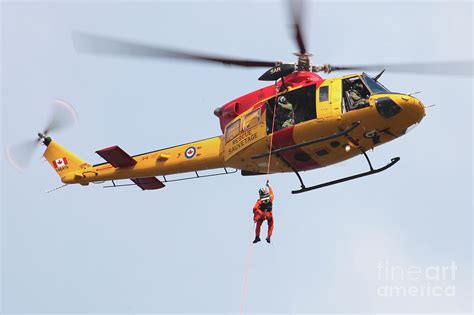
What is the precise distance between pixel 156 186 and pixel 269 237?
387cm

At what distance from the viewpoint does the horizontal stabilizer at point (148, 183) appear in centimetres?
1827

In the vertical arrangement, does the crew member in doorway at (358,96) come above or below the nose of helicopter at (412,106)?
above

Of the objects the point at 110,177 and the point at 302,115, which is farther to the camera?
the point at 110,177

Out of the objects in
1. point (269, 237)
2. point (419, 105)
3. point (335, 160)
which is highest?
point (419, 105)

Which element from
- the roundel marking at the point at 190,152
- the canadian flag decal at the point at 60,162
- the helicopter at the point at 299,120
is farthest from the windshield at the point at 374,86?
the canadian flag decal at the point at 60,162

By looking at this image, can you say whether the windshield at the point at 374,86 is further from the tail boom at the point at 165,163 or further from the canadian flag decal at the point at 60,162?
the canadian flag decal at the point at 60,162

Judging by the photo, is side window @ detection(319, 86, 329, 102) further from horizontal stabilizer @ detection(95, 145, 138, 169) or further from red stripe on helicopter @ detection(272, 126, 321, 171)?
horizontal stabilizer @ detection(95, 145, 138, 169)

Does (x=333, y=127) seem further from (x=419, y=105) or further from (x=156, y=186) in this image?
(x=156, y=186)

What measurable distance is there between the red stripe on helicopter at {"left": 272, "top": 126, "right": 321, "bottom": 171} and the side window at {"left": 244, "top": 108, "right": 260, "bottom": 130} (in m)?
0.56

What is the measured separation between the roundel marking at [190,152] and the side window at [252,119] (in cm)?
155

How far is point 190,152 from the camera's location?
16.9 metres

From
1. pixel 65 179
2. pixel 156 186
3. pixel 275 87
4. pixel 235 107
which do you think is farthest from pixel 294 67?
pixel 65 179

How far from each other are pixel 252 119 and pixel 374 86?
231cm

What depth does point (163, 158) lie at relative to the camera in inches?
680
